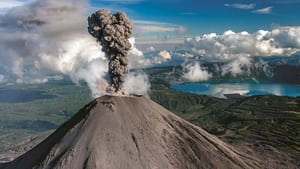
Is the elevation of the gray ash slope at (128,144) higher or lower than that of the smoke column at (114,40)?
lower

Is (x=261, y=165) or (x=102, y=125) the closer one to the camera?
(x=102, y=125)

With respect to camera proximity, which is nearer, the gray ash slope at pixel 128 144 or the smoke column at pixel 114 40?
the gray ash slope at pixel 128 144

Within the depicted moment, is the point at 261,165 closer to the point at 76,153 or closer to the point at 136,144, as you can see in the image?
the point at 136,144

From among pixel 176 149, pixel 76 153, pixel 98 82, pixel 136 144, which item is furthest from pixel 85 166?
pixel 98 82

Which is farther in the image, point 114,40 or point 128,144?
point 114,40

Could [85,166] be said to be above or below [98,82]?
below
